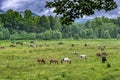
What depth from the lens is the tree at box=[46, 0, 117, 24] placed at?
1538 centimetres

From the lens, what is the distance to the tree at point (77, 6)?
605 inches

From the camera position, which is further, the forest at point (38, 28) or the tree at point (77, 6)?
the forest at point (38, 28)

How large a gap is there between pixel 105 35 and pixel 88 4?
458 ft

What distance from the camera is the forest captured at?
132500 millimetres

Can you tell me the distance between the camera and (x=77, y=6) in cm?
1539

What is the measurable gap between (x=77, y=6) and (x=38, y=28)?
132m

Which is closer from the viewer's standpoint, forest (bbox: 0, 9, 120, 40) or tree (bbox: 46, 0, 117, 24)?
tree (bbox: 46, 0, 117, 24)

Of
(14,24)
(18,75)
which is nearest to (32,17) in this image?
(14,24)

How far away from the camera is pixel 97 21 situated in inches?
6708

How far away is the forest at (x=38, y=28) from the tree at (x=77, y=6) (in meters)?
105

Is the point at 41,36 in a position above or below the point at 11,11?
below

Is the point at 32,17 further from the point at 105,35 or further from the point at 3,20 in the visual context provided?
the point at 105,35

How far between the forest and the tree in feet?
343

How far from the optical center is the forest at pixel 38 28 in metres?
132
